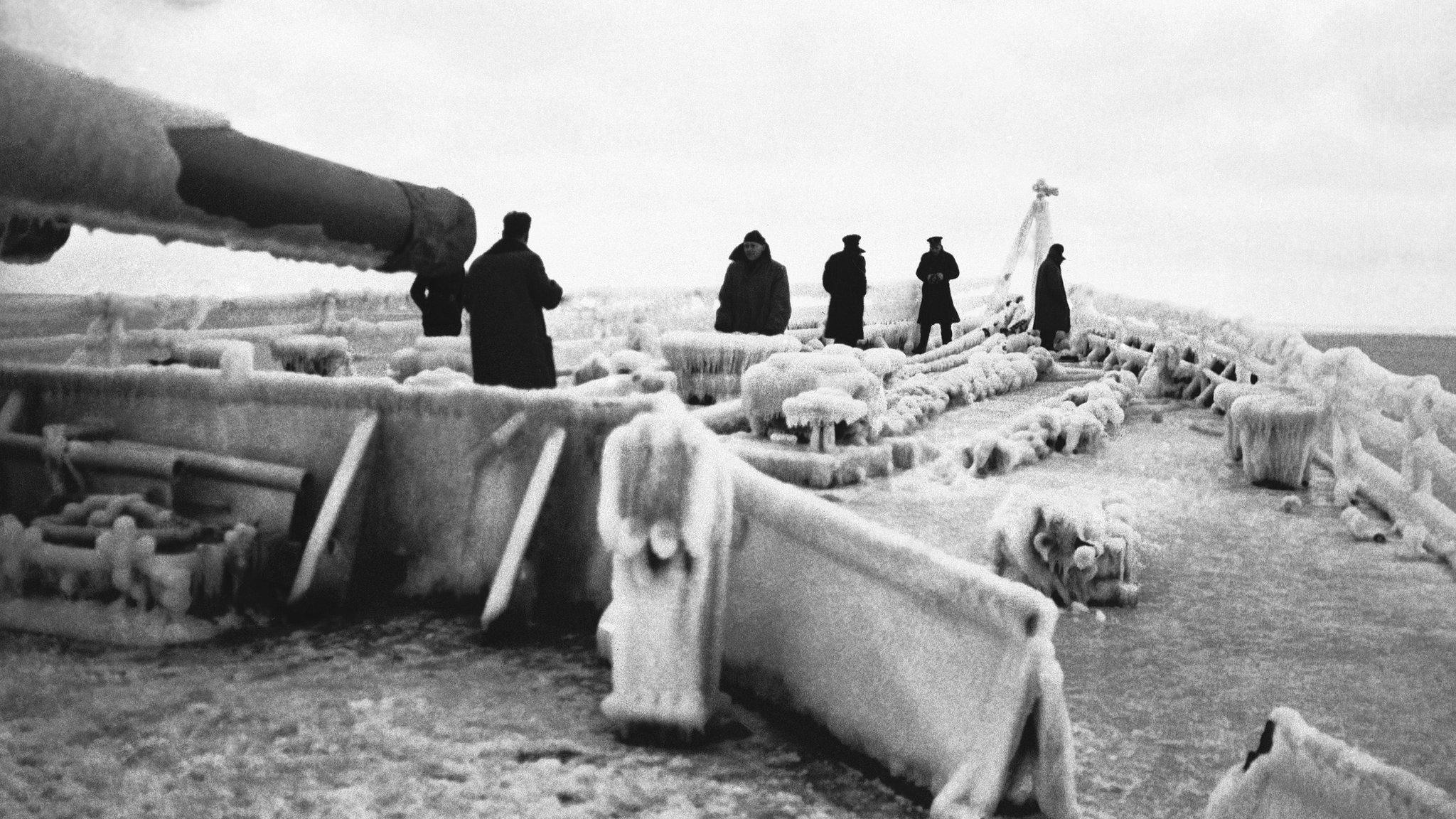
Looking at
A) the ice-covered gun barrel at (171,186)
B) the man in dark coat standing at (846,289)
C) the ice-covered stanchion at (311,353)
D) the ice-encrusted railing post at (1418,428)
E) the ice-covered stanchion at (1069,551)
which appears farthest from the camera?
the man in dark coat standing at (846,289)

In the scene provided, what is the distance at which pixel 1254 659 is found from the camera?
16.0 ft

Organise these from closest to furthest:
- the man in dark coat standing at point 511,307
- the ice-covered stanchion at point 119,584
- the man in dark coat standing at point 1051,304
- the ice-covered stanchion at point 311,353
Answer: the ice-covered stanchion at point 119,584 < the man in dark coat standing at point 511,307 < the ice-covered stanchion at point 311,353 < the man in dark coat standing at point 1051,304

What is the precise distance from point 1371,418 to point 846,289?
34.2 ft

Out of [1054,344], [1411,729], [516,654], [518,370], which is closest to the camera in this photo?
[1411,729]

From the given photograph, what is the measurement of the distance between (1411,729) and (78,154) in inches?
171

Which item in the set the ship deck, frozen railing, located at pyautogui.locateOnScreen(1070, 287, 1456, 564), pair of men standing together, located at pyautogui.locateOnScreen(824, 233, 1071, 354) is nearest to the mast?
pair of men standing together, located at pyautogui.locateOnScreen(824, 233, 1071, 354)

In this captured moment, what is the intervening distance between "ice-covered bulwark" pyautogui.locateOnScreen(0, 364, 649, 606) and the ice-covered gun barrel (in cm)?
375

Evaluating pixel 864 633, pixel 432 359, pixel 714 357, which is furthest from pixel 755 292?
pixel 864 633

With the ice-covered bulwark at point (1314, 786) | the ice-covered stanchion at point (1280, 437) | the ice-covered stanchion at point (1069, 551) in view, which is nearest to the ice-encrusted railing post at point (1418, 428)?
the ice-covered stanchion at point (1069, 551)

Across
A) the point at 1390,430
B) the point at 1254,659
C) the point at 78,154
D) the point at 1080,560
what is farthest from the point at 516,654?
the point at 1390,430

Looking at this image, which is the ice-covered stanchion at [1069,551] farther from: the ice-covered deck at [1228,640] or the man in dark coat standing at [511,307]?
the man in dark coat standing at [511,307]

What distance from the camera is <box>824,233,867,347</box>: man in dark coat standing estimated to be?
682 inches

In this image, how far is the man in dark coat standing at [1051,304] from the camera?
19859mm

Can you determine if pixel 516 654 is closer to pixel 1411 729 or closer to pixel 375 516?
pixel 375 516
